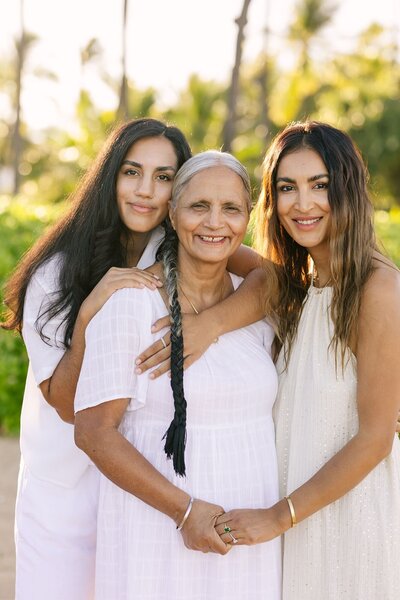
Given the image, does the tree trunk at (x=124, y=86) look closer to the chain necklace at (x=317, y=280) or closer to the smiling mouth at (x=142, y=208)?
the smiling mouth at (x=142, y=208)

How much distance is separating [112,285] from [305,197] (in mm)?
752

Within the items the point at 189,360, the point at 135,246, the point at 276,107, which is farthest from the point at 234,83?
the point at 276,107

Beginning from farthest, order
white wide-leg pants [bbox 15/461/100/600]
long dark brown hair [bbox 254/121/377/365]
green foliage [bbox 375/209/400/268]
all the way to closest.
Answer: green foliage [bbox 375/209/400/268] < white wide-leg pants [bbox 15/461/100/600] < long dark brown hair [bbox 254/121/377/365]

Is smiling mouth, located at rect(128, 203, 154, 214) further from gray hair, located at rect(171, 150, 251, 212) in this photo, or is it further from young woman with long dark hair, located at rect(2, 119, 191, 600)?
gray hair, located at rect(171, 150, 251, 212)

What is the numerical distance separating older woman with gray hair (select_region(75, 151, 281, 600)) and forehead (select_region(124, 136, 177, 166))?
0.93 ft

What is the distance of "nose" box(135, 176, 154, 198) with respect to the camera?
359cm

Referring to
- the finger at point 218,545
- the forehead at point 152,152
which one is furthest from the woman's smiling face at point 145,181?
the finger at point 218,545

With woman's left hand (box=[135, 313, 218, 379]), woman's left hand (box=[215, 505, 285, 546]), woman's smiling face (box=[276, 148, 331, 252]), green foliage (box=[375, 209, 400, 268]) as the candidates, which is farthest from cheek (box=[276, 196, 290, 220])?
green foliage (box=[375, 209, 400, 268])

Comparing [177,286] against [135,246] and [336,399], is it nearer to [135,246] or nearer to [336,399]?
[135,246]

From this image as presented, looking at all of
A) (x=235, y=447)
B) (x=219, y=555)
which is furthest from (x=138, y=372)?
(x=219, y=555)

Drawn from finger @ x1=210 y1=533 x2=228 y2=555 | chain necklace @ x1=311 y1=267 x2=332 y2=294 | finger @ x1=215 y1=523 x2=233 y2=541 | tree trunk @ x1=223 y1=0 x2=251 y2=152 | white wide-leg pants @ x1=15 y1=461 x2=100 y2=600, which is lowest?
white wide-leg pants @ x1=15 y1=461 x2=100 y2=600

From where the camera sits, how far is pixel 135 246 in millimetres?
3826

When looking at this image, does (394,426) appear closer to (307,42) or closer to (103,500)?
(103,500)

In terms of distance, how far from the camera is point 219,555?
3203mm
